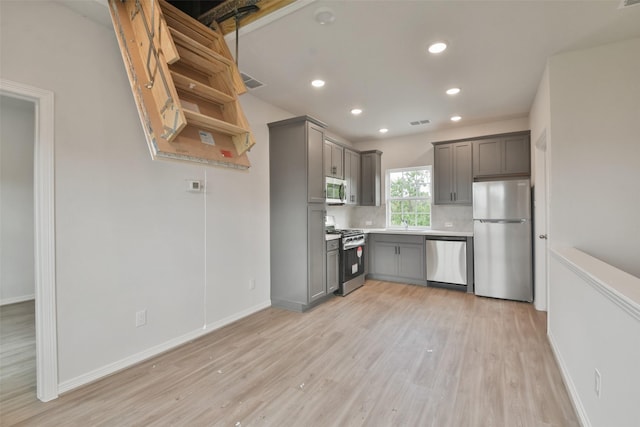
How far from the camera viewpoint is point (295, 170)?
12.5 ft

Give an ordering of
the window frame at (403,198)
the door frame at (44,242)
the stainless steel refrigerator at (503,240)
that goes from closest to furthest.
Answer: the door frame at (44,242)
the stainless steel refrigerator at (503,240)
the window frame at (403,198)

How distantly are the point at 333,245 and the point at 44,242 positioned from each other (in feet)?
10.2

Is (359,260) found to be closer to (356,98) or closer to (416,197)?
(416,197)

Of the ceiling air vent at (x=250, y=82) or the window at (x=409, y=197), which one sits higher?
the ceiling air vent at (x=250, y=82)

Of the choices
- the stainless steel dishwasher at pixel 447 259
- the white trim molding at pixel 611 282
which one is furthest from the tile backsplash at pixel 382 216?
the white trim molding at pixel 611 282

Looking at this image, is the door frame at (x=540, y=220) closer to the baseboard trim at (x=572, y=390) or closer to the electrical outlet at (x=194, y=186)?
the baseboard trim at (x=572, y=390)

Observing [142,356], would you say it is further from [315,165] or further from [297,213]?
[315,165]

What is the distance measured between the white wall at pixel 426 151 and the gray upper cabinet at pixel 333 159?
1.29m

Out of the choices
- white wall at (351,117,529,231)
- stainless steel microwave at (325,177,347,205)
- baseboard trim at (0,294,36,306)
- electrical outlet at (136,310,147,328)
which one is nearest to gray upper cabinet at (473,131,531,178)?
white wall at (351,117,529,231)

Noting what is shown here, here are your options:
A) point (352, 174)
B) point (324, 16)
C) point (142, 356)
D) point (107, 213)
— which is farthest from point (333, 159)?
point (142, 356)

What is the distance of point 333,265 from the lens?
14.0 ft

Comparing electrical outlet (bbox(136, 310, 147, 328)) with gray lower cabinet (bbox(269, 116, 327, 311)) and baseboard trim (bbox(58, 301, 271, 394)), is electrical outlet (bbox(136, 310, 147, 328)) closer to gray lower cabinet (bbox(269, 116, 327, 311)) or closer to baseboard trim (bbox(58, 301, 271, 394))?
baseboard trim (bbox(58, 301, 271, 394))

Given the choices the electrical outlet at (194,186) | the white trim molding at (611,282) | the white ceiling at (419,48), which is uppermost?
the white ceiling at (419,48)

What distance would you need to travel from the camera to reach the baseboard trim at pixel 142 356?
2.11m
